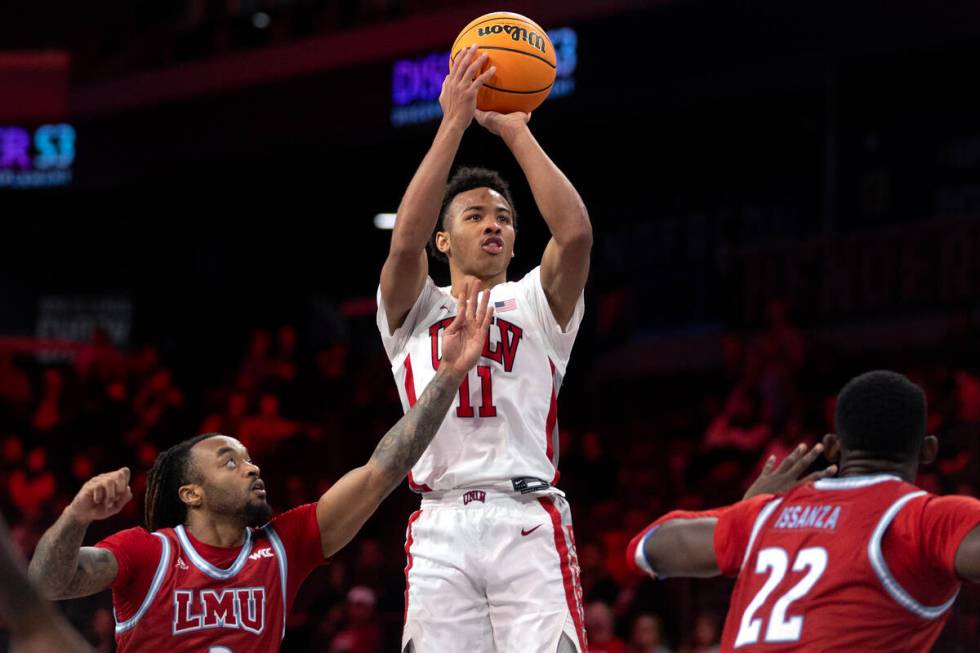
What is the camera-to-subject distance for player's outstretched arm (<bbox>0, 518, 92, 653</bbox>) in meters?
2.30

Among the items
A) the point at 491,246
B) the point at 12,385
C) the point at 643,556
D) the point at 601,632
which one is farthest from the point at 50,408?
the point at 643,556

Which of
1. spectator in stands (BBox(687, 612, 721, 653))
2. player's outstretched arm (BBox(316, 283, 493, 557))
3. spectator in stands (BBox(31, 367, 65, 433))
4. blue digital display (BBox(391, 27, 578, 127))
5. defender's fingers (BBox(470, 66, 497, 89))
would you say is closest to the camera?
player's outstretched arm (BBox(316, 283, 493, 557))

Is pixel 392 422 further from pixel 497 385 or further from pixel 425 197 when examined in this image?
pixel 425 197

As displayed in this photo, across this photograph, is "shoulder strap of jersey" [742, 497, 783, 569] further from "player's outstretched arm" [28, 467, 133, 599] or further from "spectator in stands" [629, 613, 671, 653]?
"spectator in stands" [629, 613, 671, 653]

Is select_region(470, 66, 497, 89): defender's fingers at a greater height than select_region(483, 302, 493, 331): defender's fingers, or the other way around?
select_region(470, 66, 497, 89): defender's fingers

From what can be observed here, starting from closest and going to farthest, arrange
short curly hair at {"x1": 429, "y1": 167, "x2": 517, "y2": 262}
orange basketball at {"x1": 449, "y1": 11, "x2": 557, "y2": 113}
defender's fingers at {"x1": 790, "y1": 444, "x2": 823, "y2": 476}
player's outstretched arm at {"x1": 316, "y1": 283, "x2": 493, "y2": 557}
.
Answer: defender's fingers at {"x1": 790, "y1": 444, "x2": 823, "y2": 476}, player's outstretched arm at {"x1": 316, "y1": 283, "x2": 493, "y2": 557}, orange basketball at {"x1": 449, "y1": 11, "x2": 557, "y2": 113}, short curly hair at {"x1": 429, "y1": 167, "x2": 517, "y2": 262}

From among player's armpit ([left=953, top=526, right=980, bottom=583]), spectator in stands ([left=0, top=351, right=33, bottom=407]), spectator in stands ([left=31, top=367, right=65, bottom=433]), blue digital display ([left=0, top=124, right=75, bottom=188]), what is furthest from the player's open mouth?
blue digital display ([left=0, top=124, right=75, bottom=188])

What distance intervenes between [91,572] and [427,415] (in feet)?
3.42

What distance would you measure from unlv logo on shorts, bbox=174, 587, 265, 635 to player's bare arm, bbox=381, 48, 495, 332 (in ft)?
3.29

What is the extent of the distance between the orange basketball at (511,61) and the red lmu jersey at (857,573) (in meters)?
2.02

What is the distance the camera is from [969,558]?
3.05 meters

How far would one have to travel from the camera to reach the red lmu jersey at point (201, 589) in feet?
14.3

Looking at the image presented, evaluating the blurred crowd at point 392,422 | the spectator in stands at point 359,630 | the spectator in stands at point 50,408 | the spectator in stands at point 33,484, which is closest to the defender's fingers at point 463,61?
the blurred crowd at point 392,422

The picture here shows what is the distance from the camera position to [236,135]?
1619 cm
